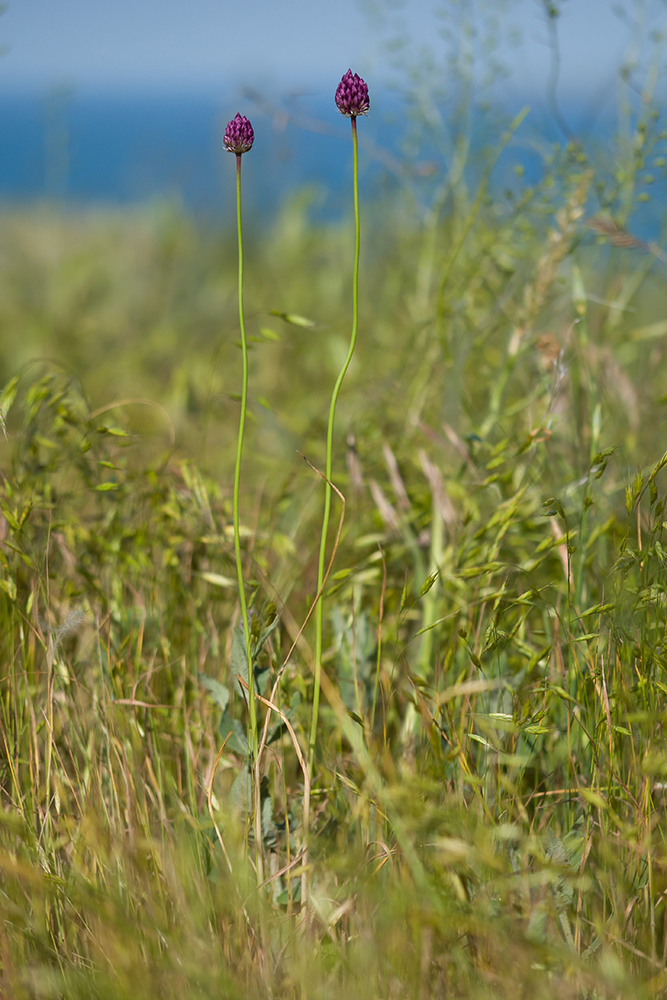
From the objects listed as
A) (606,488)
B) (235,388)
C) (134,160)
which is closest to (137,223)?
(134,160)

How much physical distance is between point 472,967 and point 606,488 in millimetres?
1049

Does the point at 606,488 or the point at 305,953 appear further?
the point at 606,488

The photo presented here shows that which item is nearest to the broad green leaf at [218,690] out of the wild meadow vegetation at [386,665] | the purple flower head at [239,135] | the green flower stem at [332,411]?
the wild meadow vegetation at [386,665]

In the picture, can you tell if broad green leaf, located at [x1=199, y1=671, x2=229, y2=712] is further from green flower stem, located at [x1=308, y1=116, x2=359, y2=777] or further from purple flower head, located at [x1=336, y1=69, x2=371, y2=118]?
purple flower head, located at [x1=336, y1=69, x2=371, y2=118]

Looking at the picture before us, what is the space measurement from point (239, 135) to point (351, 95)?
130 mm

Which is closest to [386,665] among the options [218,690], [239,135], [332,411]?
[218,690]

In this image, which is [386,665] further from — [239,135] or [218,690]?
[239,135]

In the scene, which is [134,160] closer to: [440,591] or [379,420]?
[379,420]

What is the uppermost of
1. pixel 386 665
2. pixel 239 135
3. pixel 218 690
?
pixel 239 135

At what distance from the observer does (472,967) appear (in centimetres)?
94

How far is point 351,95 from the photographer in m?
0.90

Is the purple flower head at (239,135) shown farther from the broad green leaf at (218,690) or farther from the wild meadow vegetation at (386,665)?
the broad green leaf at (218,690)

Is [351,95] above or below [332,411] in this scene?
above

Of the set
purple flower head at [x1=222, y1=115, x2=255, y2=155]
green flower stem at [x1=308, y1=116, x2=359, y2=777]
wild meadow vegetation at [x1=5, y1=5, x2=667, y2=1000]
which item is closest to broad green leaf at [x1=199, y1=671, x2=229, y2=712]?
wild meadow vegetation at [x1=5, y1=5, x2=667, y2=1000]
